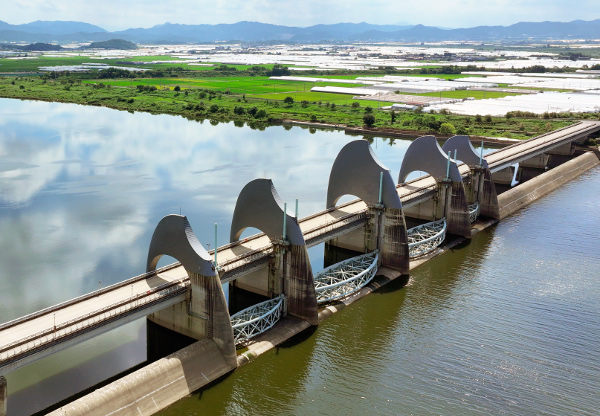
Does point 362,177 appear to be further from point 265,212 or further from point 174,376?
point 174,376

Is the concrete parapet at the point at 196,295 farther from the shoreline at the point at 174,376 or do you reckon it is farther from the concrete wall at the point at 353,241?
the concrete wall at the point at 353,241

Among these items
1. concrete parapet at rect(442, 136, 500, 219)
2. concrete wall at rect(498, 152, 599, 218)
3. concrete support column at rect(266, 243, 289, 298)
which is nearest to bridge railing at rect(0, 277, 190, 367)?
concrete support column at rect(266, 243, 289, 298)

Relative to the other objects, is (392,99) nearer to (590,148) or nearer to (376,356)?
(590,148)

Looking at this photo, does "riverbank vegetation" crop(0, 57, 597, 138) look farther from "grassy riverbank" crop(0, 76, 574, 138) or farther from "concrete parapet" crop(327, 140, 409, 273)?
"concrete parapet" crop(327, 140, 409, 273)

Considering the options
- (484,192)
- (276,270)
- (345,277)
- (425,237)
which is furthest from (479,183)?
(276,270)

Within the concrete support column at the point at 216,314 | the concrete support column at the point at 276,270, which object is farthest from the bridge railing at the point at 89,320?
the concrete support column at the point at 276,270

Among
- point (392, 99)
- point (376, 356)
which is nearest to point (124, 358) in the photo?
point (376, 356)
